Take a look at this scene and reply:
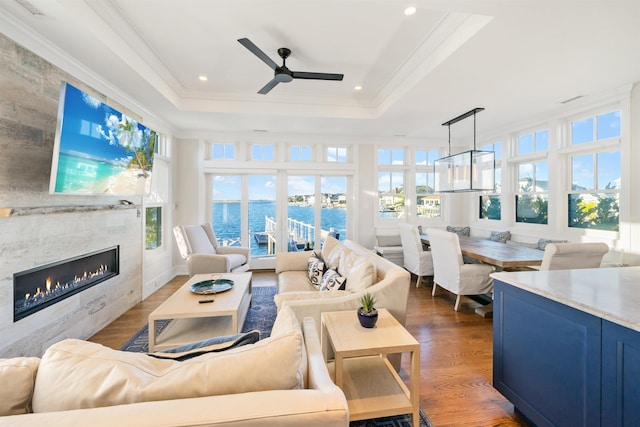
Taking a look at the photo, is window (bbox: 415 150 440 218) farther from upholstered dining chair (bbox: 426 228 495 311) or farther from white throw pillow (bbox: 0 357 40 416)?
white throw pillow (bbox: 0 357 40 416)

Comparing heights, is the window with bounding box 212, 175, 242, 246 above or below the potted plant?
above

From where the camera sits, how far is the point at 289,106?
3949 mm

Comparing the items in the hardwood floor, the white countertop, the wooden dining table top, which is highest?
the white countertop

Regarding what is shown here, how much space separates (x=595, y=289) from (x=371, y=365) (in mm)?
1339

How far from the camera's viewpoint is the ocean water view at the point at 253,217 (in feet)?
17.1

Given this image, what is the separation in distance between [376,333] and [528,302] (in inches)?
35.4

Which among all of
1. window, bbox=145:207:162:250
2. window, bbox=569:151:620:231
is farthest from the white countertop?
window, bbox=145:207:162:250

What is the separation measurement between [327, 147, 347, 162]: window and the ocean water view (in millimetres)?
1020

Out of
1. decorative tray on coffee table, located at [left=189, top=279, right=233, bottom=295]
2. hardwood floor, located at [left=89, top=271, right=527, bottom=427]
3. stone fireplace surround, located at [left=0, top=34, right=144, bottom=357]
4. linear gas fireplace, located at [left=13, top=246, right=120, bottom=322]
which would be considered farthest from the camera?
decorative tray on coffee table, located at [left=189, top=279, right=233, bottom=295]

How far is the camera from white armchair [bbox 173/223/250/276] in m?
3.66

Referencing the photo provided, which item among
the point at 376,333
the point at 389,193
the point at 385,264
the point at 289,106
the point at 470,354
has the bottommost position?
the point at 470,354

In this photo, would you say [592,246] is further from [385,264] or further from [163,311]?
[163,311]

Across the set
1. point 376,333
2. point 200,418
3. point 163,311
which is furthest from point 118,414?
point 163,311

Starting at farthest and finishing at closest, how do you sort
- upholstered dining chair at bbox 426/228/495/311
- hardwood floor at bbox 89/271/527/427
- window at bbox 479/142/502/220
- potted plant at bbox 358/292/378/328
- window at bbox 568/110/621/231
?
window at bbox 479/142/502/220 → window at bbox 568/110/621/231 → upholstered dining chair at bbox 426/228/495/311 → hardwood floor at bbox 89/271/527/427 → potted plant at bbox 358/292/378/328
